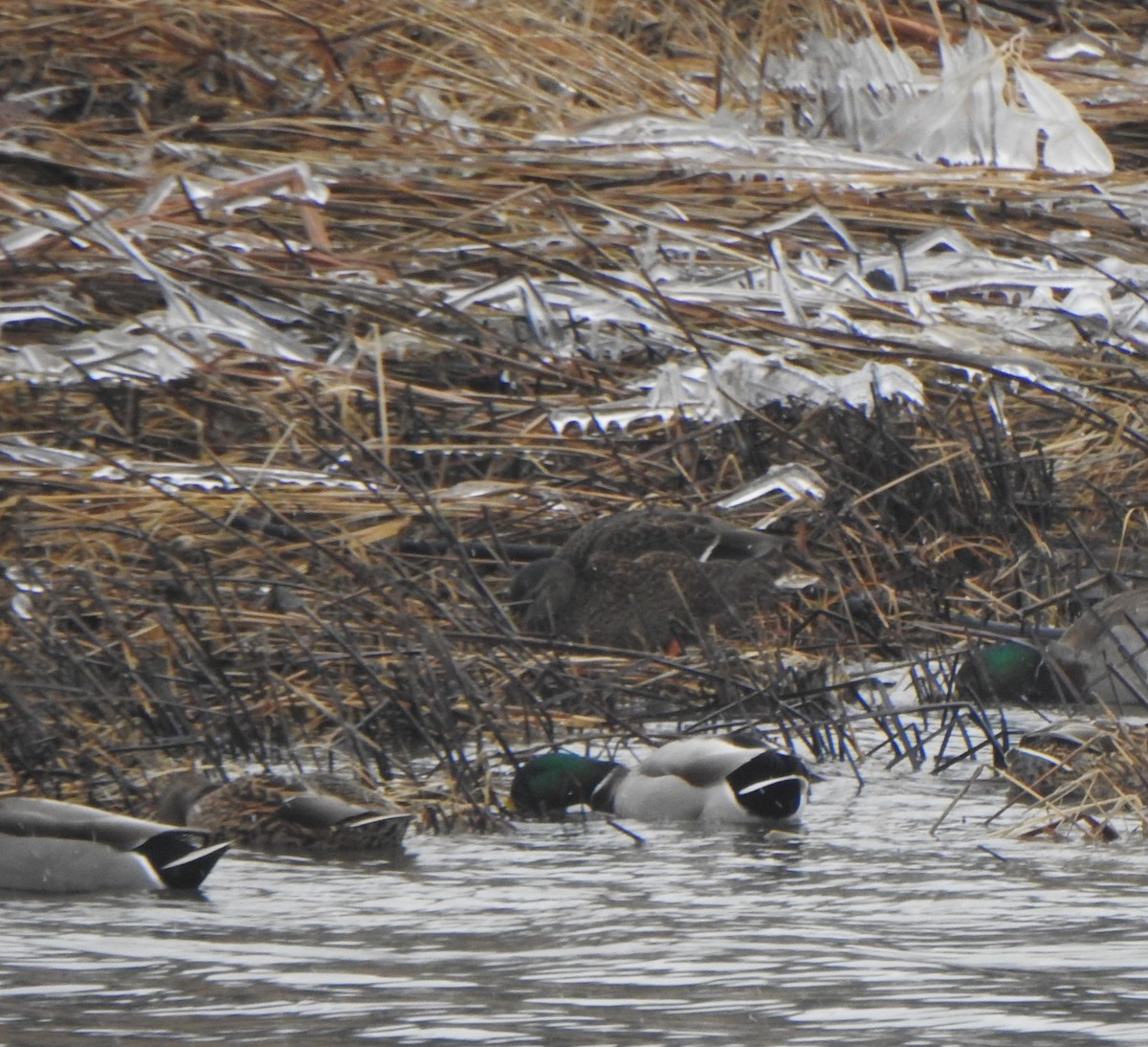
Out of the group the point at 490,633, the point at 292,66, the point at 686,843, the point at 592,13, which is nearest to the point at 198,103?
the point at 292,66

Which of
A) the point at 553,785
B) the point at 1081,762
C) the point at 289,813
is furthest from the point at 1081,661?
the point at 289,813

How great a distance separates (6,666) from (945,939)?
8.44ft

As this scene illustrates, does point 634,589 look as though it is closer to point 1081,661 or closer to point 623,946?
point 1081,661

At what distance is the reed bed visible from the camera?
592 centimetres

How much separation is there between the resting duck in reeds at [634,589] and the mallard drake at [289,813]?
1.91 meters

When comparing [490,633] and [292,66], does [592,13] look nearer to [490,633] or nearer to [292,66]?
[292,66]

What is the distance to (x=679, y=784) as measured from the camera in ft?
17.4

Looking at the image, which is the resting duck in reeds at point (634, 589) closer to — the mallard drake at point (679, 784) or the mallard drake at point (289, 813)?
the mallard drake at point (679, 784)

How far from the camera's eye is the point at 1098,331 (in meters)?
9.17

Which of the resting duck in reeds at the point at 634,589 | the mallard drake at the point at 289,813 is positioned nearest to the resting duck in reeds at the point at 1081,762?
the mallard drake at the point at 289,813

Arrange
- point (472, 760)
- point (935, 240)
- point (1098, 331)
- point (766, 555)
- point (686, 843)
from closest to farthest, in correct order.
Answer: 1. point (686, 843)
2. point (472, 760)
3. point (766, 555)
4. point (1098, 331)
5. point (935, 240)

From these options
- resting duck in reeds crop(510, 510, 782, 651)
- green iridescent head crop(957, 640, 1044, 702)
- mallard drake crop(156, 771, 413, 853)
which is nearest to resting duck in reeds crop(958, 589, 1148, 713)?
green iridescent head crop(957, 640, 1044, 702)

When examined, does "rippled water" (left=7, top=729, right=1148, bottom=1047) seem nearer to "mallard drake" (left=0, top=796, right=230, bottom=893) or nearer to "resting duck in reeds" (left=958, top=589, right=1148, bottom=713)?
"mallard drake" (left=0, top=796, right=230, bottom=893)

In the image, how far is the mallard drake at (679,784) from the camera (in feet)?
17.1
